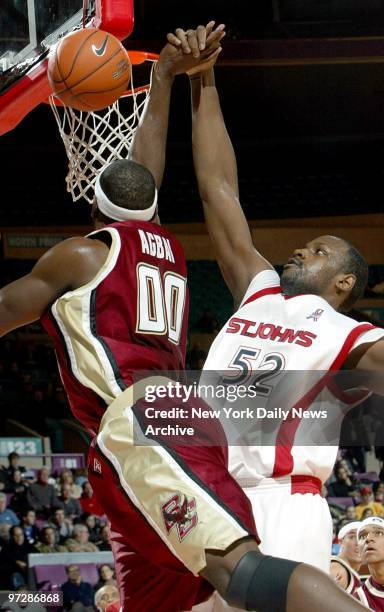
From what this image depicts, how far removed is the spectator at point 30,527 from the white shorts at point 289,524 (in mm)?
6156

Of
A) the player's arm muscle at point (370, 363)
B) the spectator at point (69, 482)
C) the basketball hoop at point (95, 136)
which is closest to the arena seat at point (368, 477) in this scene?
the spectator at point (69, 482)

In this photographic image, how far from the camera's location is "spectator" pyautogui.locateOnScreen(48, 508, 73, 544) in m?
9.36

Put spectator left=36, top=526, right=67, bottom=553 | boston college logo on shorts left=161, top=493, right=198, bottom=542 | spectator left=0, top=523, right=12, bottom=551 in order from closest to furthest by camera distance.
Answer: boston college logo on shorts left=161, top=493, right=198, bottom=542, spectator left=0, top=523, right=12, bottom=551, spectator left=36, top=526, right=67, bottom=553

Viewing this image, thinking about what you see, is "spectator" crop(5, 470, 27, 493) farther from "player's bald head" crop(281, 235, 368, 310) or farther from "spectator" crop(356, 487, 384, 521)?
"player's bald head" crop(281, 235, 368, 310)

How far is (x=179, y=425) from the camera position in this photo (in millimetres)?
2781

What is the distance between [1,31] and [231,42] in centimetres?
675

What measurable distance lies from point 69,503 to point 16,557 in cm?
136

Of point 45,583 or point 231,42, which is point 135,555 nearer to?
point 45,583

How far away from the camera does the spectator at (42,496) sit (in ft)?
31.8

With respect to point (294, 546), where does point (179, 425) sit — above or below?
above

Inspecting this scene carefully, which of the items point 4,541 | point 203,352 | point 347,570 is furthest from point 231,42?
point 347,570

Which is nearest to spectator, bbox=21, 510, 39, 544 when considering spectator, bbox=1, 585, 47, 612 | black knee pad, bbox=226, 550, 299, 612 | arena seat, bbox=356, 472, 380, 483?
spectator, bbox=1, 585, 47, 612

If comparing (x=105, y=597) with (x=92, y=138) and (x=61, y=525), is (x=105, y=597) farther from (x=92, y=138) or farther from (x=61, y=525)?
(x=92, y=138)

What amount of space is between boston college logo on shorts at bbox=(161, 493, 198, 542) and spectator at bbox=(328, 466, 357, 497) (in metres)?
8.58
